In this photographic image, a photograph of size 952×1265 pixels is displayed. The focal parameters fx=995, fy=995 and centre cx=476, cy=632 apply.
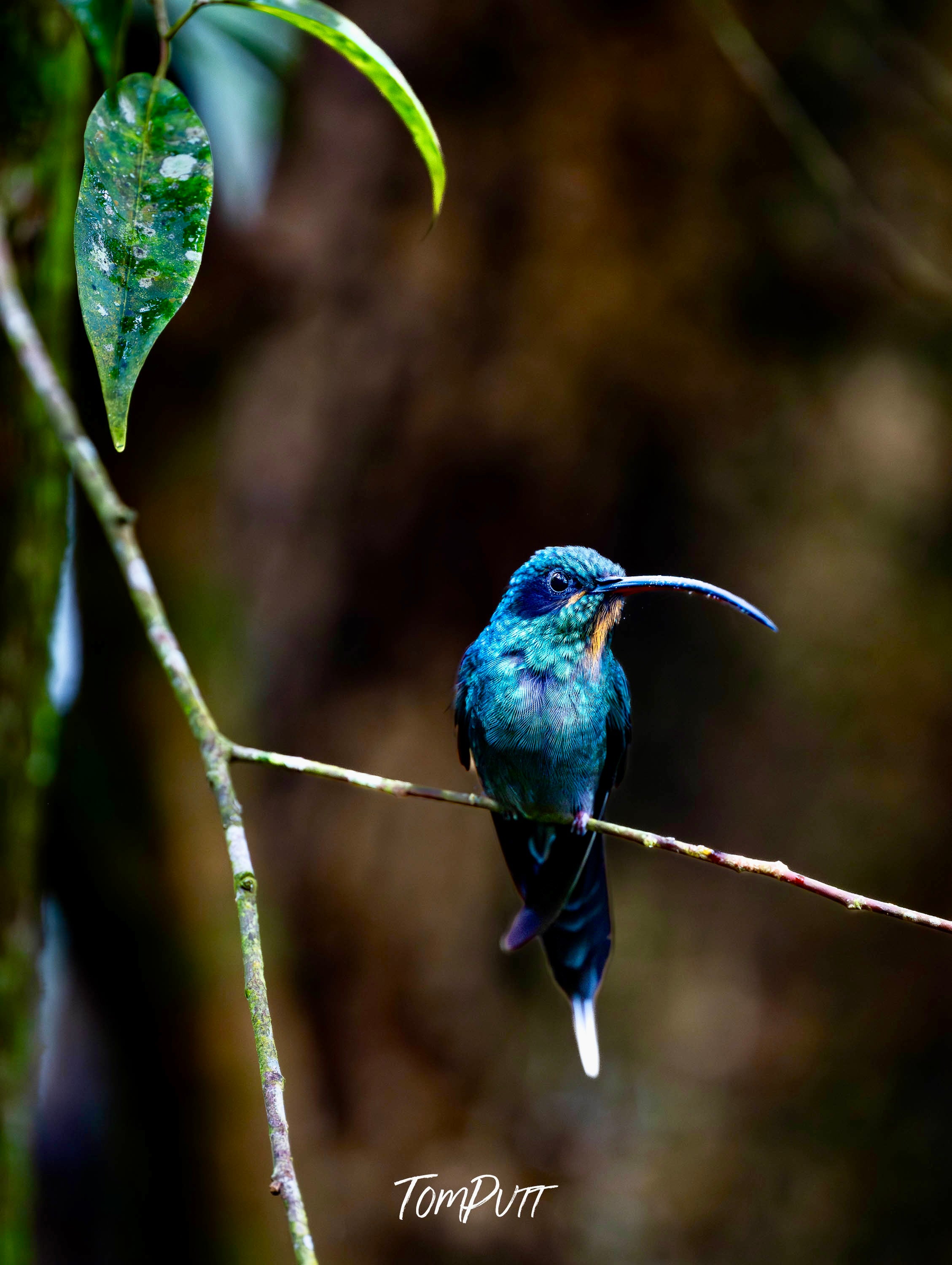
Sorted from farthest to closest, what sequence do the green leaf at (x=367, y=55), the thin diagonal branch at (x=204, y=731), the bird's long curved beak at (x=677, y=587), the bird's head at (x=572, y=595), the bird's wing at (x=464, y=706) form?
the bird's wing at (x=464, y=706)
the green leaf at (x=367, y=55)
the bird's head at (x=572, y=595)
the bird's long curved beak at (x=677, y=587)
the thin diagonal branch at (x=204, y=731)

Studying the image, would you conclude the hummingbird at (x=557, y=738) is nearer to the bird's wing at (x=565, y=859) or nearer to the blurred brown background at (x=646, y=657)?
the bird's wing at (x=565, y=859)

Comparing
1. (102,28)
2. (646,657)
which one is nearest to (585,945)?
(102,28)

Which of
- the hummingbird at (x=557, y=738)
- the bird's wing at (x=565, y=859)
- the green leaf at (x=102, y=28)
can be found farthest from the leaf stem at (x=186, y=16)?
the bird's wing at (x=565, y=859)

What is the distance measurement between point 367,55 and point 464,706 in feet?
2.52

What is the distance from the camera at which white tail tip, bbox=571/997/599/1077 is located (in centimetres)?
120

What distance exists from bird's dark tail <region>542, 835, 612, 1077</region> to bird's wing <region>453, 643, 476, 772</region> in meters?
0.21

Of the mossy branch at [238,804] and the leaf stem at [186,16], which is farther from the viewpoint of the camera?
the leaf stem at [186,16]

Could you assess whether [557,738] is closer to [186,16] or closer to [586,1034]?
[586,1034]

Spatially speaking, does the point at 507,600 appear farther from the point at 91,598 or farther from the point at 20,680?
the point at 91,598

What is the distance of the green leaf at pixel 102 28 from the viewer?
1.19 m

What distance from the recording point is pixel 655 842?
93cm

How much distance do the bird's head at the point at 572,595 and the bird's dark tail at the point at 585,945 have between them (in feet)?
0.89

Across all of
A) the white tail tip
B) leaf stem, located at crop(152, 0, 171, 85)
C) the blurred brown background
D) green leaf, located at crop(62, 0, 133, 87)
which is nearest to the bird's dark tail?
the white tail tip

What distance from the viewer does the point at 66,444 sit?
3.85ft
